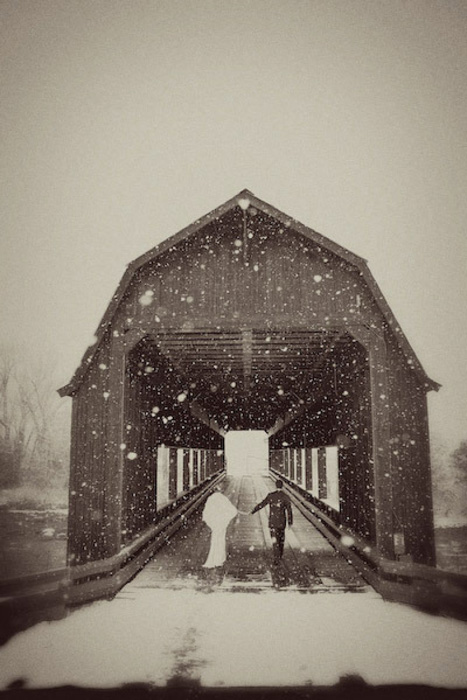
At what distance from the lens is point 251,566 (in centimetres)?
1046

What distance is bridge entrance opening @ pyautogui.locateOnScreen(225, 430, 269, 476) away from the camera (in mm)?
49584

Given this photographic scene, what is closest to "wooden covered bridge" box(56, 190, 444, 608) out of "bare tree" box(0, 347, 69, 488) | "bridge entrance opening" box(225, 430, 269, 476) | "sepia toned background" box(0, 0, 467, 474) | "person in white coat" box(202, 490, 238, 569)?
"person in white coat" box(202, 490, 238, 569)

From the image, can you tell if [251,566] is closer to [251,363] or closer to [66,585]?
[66,585]

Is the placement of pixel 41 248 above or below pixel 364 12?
below

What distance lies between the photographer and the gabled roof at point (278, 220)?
927 centimetres

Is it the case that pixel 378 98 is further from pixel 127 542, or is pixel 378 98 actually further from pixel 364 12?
pixel 127 542

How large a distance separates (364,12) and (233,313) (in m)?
196

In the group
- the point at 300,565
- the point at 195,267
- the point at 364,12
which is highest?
the point at 364,12

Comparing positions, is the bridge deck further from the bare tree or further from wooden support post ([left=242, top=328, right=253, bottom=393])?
the bare tree

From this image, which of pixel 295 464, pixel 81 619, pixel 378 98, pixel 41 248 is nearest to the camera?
pixel 81 619

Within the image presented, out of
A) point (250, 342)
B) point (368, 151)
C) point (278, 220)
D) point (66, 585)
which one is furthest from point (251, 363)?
point (368, 151)

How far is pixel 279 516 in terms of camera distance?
10.9 metres

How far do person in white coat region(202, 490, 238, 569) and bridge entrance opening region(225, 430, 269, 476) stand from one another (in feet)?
126

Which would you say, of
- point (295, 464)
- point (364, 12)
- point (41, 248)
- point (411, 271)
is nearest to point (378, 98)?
point (364, 12)
